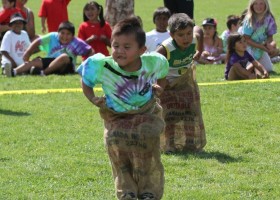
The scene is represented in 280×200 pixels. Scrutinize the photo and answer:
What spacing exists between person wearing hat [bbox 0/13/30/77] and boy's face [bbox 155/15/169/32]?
2.60 meters

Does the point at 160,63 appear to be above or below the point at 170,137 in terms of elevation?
above

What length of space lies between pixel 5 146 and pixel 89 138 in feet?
3.00

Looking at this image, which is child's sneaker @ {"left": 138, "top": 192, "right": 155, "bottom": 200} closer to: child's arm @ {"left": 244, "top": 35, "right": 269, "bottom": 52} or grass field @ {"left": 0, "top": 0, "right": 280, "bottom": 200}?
grass field @ {"left": 0, "top": 0, "right": 280, "bottom": 200}

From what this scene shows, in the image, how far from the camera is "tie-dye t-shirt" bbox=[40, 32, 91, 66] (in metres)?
14.8

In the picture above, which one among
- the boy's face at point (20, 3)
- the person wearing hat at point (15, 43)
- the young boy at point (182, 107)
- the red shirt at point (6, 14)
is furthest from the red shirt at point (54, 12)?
the young boy at point (182, 107)

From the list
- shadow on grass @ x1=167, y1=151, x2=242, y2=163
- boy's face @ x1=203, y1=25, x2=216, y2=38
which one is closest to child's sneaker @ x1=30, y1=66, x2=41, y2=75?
boy's face @ x1=203, y1=25, x2=216, y2=38

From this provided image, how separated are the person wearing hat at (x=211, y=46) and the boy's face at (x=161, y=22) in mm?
1767

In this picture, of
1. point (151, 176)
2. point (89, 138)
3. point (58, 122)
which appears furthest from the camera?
point (58, 122)

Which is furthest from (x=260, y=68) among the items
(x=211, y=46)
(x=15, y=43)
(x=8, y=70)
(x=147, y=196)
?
(x=147, y=196)

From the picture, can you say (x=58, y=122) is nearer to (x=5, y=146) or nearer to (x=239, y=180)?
(x=5, y=146)

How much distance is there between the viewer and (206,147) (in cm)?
873

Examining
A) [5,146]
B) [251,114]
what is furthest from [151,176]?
[251,114]

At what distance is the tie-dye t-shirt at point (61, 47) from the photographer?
48.6 ft

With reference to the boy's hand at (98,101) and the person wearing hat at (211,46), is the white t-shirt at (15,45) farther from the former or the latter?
the boy's hand at (98,101)
